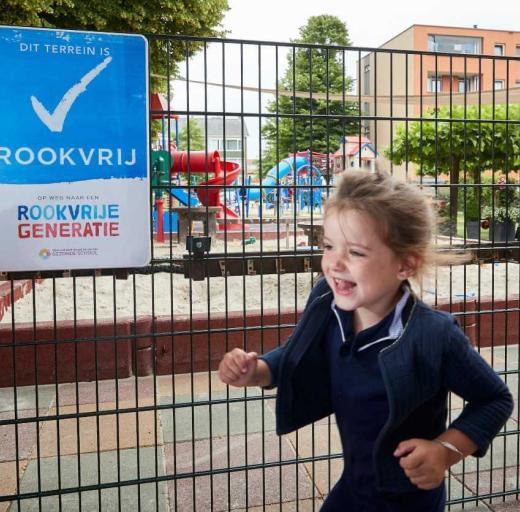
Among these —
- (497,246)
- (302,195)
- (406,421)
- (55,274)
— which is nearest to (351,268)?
(406,421)

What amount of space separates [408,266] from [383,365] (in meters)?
0.29

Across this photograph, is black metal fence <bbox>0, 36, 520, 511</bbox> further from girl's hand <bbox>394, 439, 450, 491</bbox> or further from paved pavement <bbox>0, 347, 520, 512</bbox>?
girl's hand <bbox>394, 439, 450, 491</bbox>

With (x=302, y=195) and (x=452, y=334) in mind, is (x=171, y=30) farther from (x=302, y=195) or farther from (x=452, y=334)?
(x=452, y=334)

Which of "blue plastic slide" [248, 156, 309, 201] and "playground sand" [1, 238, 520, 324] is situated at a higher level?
"blue plastic slide" [248, 156, 309, 201]

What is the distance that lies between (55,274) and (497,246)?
6.80 feet

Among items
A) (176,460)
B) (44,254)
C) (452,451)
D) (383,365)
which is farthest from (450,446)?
(176,460)

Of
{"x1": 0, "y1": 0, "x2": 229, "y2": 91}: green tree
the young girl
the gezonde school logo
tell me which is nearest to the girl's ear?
the young girl

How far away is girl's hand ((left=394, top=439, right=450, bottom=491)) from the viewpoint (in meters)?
1.39

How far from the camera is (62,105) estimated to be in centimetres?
230

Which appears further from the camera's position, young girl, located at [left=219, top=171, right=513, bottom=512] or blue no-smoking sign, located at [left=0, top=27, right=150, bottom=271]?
blue no-smoking sign, located at [left=0, top=27, right=150, bottom=271]

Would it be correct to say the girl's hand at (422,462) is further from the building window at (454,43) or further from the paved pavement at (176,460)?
the building window at (454,43)

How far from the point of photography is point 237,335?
5.15 m

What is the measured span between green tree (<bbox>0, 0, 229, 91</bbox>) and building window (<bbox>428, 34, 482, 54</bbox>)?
3817cm

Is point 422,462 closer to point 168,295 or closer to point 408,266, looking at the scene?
point 408,266
